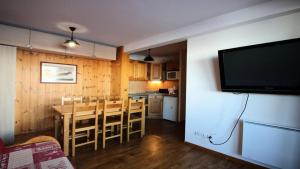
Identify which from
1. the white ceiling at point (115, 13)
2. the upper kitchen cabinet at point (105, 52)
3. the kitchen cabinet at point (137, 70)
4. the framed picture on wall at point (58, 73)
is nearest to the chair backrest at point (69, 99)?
the framed picture on wall at point (58, 73)

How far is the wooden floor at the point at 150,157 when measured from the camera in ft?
7.58

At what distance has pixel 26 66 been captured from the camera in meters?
3.58

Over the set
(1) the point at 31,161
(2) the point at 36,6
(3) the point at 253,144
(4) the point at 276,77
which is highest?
(2) the point at 36,6

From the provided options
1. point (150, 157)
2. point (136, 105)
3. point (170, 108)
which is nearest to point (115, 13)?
point (136, 105)

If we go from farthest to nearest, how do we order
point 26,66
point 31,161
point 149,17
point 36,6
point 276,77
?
point 26,66 → point 149,17 → point 36,6 → point 276,77 → point 31,161

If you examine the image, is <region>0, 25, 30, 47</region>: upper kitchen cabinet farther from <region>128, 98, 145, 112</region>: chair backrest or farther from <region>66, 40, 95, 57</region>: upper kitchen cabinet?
<region>128, 98, 145, 112</region>: chair backrest

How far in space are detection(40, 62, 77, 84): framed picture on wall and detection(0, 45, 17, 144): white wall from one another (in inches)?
32.8

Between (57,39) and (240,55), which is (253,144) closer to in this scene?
(240,55)

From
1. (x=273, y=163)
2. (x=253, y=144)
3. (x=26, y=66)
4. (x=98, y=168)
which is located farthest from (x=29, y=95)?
(x=273, y=163)

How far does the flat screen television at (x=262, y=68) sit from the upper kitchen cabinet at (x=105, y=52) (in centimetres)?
312

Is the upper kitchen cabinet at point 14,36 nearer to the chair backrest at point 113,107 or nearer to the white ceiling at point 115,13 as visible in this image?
the white ceiling at point 115,13

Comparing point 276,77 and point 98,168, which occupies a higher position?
point 276,77

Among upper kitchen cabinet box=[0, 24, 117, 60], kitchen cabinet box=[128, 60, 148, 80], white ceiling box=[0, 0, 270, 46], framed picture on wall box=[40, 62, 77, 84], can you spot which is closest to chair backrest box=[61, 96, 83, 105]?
framed picture on wall box=[40, 62, 77, 84]

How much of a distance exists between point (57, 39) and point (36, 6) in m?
1.35
